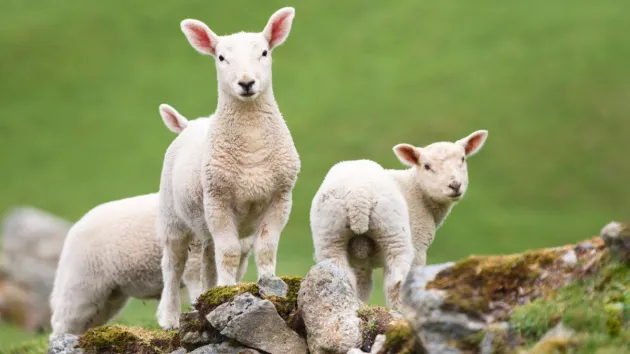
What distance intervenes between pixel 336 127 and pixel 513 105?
661 centimetres

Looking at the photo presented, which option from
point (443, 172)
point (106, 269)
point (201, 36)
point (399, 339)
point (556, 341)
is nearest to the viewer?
point (556, 341)

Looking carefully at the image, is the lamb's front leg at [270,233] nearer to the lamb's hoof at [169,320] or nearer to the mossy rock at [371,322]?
the mossy rock at [371,322]

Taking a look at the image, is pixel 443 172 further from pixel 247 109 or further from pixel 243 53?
pixel 243 53

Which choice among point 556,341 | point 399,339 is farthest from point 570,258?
point 399,339

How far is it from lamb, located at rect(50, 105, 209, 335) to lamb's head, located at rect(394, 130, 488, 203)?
3.44m

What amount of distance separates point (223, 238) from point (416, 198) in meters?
2.74

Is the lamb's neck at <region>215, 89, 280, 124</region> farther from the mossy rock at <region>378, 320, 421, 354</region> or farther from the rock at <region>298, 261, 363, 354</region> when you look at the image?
the mossy rock at <region>378, 320, 421, 354</region>

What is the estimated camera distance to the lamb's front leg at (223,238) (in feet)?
30.9

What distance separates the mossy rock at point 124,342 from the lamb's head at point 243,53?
7.54ft

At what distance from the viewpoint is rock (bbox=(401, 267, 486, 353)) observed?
7031mm

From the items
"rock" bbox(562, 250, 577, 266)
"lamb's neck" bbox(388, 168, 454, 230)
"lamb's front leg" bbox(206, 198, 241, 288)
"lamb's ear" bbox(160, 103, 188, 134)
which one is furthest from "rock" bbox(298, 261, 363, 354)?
"lamb's ear" bbox(160, 103, 188, 134)

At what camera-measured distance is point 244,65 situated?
9.41 m

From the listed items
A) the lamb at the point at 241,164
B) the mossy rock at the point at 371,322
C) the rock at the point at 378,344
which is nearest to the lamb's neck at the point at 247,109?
the lamb at the point at 241,164

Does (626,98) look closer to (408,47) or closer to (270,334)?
(408,47)
